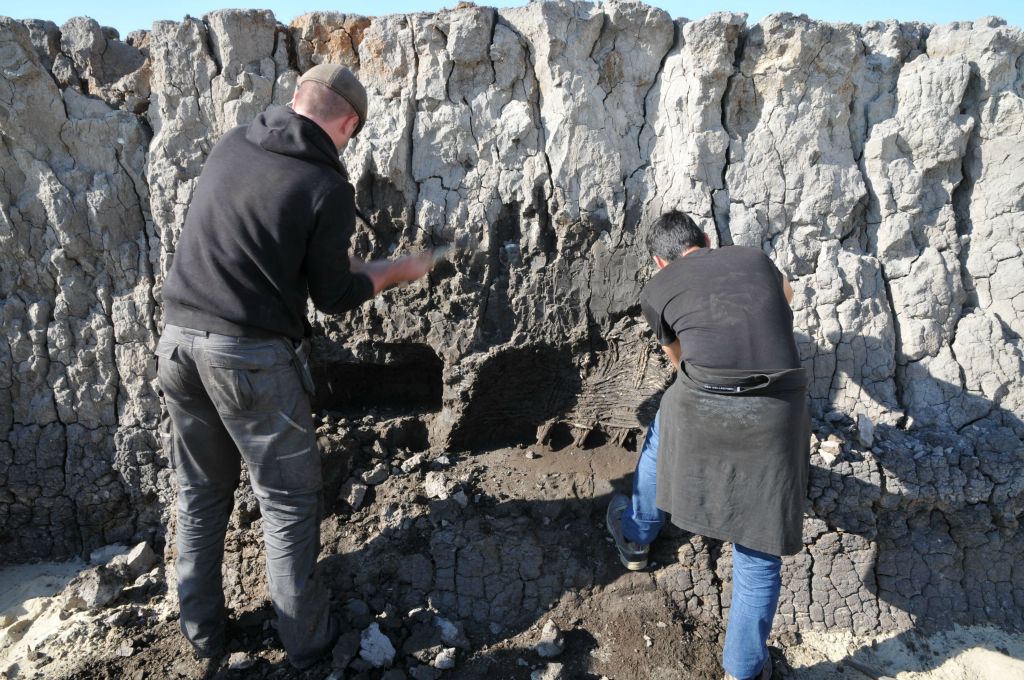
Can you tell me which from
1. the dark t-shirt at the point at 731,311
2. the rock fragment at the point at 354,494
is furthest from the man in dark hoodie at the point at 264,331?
the dark t-shirt at the point at 731,311

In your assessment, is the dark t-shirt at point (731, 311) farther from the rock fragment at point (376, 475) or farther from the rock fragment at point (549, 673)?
the rock fragment at point (376, 475)

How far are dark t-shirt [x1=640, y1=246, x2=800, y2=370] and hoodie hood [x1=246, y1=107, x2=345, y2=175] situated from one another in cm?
125

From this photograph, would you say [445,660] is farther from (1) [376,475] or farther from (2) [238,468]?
(2) [238,468]

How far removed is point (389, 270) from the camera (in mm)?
2539

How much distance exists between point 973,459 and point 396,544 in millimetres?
2411

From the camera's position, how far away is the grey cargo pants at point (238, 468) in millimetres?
2197

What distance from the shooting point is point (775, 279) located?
7.55 ft

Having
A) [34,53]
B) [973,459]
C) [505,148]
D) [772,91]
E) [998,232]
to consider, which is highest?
[34,53]

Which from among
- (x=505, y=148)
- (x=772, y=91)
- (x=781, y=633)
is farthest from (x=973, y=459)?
(x=505, y=148)

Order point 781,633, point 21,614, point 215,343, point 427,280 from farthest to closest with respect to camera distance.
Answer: point 427,280
point 21,614
point 781,633
point 215,343

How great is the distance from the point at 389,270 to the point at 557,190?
93cm

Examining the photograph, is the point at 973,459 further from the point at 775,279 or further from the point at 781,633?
the point at 775,279

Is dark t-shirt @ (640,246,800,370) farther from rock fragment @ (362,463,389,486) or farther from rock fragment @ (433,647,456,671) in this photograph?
rock fragment @ (362,463,389,486)

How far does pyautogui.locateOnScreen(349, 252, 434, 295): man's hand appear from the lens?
248cm
